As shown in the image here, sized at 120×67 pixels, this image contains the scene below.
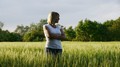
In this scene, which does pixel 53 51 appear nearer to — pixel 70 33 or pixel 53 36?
pixel 53 36

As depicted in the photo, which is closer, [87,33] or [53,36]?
[53,36]

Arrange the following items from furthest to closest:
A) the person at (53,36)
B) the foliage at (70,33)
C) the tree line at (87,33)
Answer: the foliage at (70,33) < the tree line at (87,33) < the person at (53,36)

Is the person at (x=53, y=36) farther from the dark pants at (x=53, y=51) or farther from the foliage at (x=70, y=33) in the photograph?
the foliage at (x=70, y=33)

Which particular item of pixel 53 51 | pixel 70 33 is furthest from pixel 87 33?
pixel 53 51

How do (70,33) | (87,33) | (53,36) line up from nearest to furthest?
1. (53,36)
2. (87,33)
3. (70,33)

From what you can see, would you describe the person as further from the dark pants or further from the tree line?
the tree line

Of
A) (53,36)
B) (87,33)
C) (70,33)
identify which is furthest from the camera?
(70,33)

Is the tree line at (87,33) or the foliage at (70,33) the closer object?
the tree line at (87,33)

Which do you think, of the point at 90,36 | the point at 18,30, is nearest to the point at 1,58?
the point at 90,36

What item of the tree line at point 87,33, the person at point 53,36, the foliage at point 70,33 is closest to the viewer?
the person at point 53,36

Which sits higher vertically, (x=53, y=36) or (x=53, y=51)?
(x=53, y=36)

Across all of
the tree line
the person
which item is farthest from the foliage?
the person

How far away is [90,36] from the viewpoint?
7400 cm

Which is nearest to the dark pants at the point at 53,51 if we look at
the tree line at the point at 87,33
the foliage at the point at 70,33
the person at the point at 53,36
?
A: the person at the point at 53,36
